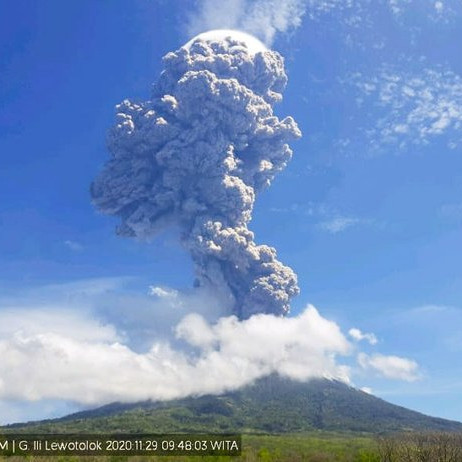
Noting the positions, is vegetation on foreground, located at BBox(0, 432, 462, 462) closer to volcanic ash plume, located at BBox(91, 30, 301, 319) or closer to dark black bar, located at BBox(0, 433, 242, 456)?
dark black bar, located at BBox(0, 433, 242, 456)

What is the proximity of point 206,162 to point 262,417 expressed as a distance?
75231 mm

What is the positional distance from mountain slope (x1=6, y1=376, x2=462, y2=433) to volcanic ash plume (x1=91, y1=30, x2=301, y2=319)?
1213 inches

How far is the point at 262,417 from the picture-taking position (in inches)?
6649

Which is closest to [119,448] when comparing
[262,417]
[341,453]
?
[341,453]

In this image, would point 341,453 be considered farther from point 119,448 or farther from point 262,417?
point 262,417

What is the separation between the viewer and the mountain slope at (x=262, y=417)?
491 feet

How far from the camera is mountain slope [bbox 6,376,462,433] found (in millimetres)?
149750

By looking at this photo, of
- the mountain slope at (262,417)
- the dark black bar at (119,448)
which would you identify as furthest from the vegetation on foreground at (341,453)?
the mountain slope at (262,417)

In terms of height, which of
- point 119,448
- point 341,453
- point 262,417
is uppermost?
point 262,417

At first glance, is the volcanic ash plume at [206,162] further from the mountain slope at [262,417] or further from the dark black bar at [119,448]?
the dark black bar at [119,448]

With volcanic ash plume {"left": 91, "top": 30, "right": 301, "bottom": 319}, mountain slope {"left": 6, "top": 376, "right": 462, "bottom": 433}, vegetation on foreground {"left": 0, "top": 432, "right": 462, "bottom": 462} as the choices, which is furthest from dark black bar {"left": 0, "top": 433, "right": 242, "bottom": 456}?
volcanic ash plume {"left": 91, "top": 30, "right": 301, "bottom": 319}

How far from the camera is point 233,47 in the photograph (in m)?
178

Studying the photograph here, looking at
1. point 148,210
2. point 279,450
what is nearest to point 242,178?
point 148,210

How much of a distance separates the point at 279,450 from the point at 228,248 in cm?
8450
